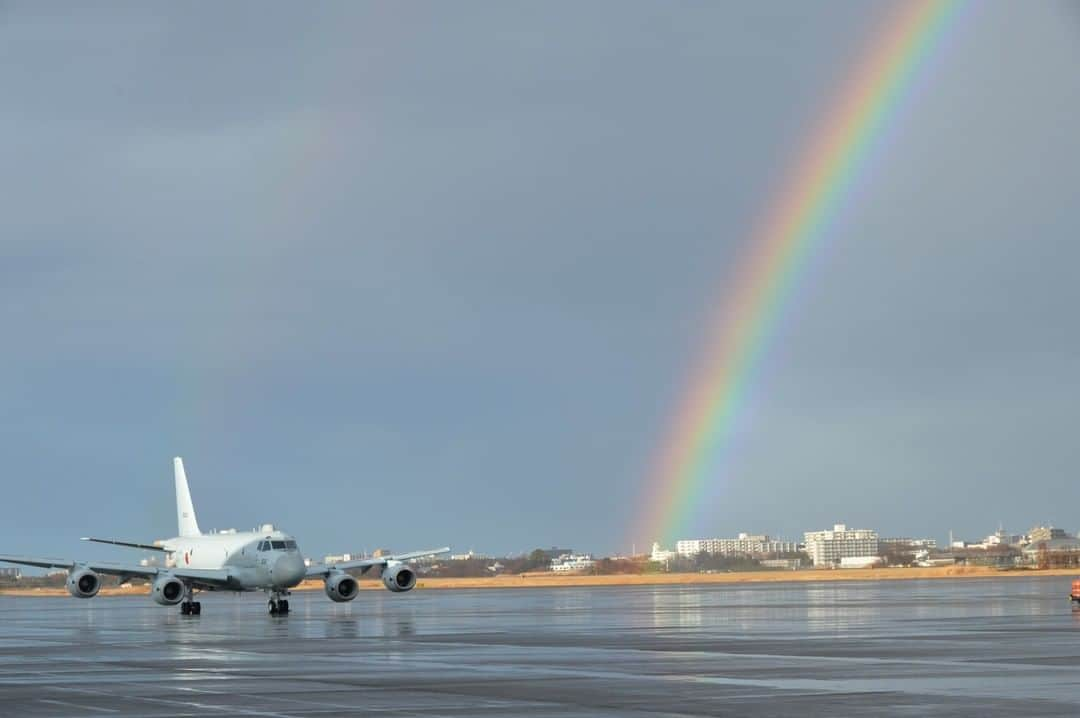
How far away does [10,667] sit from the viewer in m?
37.9

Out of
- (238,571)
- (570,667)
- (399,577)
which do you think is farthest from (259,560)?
(570,667)

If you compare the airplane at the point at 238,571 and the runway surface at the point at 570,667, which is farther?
the airplane at the point at 238,571

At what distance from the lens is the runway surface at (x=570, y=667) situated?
2547 cm

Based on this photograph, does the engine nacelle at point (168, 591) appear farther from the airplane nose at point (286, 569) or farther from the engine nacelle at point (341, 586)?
the engine nacelle at point (341, 586)

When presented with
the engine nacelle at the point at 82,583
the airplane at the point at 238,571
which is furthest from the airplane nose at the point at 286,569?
the engine nacelle at the point at 82,583

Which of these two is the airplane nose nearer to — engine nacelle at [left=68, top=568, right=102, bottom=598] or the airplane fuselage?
the airplane fuselage

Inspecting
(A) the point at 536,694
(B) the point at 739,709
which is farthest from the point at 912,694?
(A) the point at 536,694

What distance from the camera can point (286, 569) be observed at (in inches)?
2963

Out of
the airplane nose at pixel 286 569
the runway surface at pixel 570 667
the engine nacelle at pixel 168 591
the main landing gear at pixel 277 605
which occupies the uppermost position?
the airplane nose at pixel 286 569

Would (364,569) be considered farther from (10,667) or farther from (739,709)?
(739,709)

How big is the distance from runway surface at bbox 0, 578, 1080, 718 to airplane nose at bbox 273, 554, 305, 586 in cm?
1204

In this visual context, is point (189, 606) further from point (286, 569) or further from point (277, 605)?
point (286, 569)

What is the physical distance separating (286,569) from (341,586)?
6.32m

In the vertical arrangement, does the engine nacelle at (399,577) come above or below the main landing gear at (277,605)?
above
